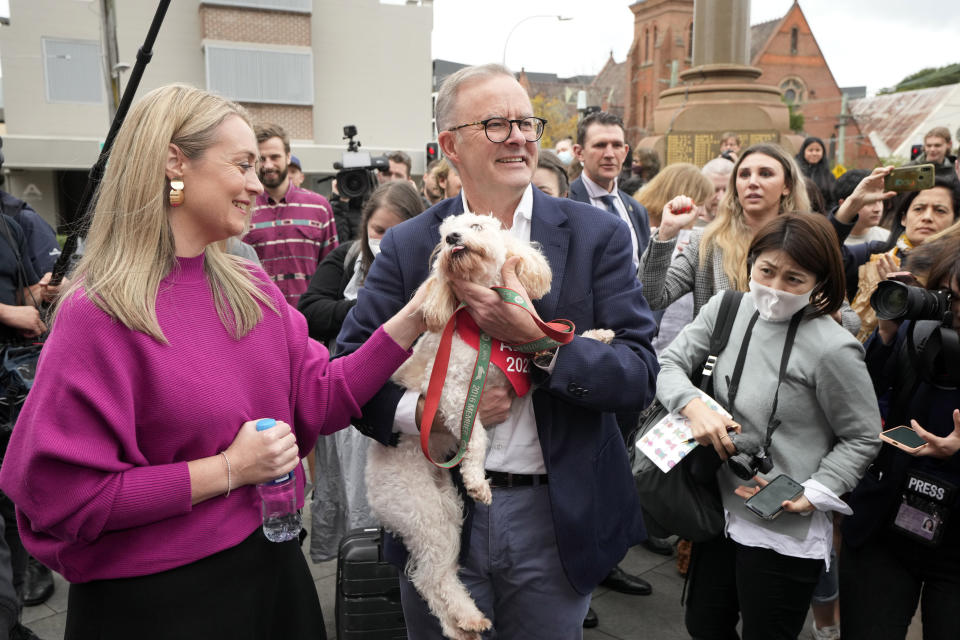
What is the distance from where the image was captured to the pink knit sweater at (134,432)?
4.89 feet

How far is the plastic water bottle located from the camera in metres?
1.79

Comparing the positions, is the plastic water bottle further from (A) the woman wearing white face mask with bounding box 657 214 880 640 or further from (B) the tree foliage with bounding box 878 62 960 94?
(B) the tree foliage with bounding box 878 62 960 94

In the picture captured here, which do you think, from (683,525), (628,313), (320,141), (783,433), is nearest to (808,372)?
(783,433)

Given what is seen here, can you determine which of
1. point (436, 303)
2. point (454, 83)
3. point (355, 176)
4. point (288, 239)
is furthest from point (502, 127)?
point (355, 176)

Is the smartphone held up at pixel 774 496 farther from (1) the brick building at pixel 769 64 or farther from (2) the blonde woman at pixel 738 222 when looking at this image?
(1) the brick building at pixel 769 64

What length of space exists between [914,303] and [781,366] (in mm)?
498

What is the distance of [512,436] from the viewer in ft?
6.72

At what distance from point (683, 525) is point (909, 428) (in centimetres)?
89

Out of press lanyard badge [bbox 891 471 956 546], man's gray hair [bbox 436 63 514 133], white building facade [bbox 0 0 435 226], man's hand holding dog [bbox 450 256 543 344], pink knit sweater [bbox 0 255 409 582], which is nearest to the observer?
pink knit sweater [bbox 0 255 409 582]

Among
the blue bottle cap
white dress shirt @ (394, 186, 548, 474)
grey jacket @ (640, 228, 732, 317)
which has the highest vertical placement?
grey jacket @ (640, 228, 732, 317)

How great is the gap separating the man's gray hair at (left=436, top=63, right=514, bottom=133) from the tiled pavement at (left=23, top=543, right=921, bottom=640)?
3.03 m

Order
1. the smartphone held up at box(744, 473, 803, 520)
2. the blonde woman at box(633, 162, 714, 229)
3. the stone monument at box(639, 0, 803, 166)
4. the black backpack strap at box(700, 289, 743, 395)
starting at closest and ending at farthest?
1. the smartphone held up at box(744, 473, 803, 520)
2. the black backpack strap at box(700, 289, 743, 395)
3. the blonde woman at box(633, 162, 714, 229)
4. the stone monument at box(639, 0, 803, 166)

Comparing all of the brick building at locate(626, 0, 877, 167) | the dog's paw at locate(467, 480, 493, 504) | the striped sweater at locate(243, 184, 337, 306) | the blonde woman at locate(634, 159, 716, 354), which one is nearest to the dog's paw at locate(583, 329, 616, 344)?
the dog's paw at locate(467, 480, 493, 504)

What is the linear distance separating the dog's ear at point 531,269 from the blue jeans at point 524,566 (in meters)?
0.58
